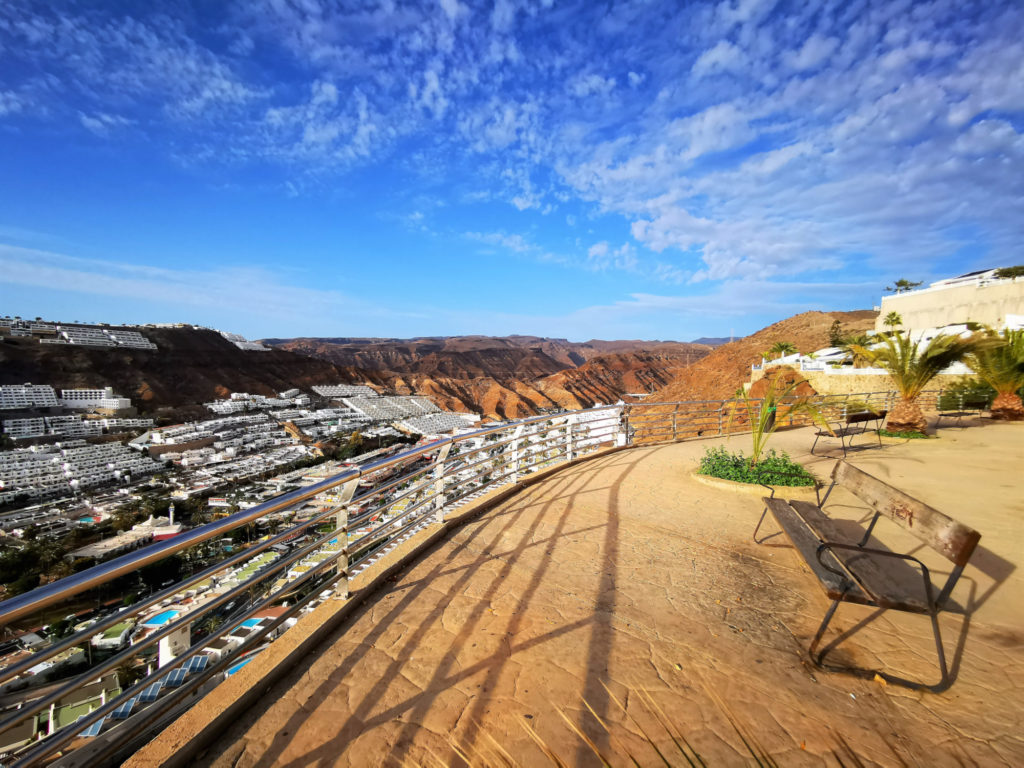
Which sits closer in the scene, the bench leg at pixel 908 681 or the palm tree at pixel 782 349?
the bench leg at pixel 908 681

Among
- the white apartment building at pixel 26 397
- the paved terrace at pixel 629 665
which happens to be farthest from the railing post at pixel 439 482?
the white apartment building at pixel 26 397

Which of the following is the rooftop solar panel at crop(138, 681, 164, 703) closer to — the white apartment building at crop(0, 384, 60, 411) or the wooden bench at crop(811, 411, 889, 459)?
the wooden bench at crop(811, 411, 889, 459)

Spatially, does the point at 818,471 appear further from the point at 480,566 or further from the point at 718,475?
the point at 480,566

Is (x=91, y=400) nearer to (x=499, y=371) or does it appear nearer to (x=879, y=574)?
(x=879, y=574)

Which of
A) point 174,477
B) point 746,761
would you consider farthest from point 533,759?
point 174,477

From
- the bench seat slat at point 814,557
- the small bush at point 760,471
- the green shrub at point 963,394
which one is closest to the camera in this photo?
the bench seat slat at point 814,557

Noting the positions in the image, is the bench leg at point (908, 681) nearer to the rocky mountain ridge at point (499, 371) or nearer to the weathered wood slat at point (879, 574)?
the weathered wood slat at point (879, 574)
